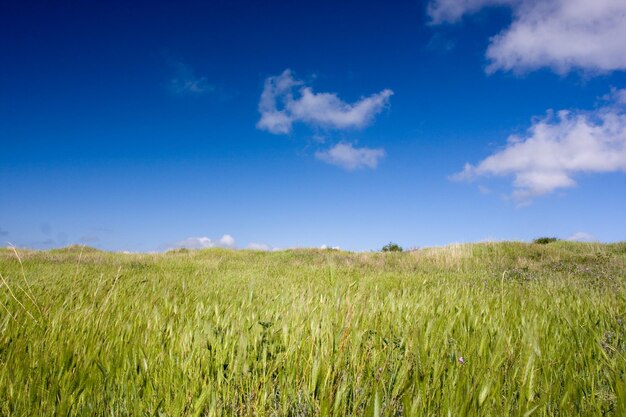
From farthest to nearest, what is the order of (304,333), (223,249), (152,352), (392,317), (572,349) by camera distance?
(223,249), (392,317), (572,349), (304,333), (152,352)

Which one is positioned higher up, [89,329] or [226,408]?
[89,329]

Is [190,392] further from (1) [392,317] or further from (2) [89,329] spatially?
(1) [392,317]

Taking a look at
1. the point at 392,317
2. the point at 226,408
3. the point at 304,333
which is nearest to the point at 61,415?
the point at 226,408

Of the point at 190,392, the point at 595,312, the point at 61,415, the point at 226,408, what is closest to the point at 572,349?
the point at 595,312

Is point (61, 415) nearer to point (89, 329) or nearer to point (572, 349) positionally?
point (89, 329)

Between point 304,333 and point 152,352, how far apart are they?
2.86 feet

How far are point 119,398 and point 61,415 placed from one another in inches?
7.9

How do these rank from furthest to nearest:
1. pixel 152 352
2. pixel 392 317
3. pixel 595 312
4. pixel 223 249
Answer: pixel 223 249 → pixel 595 312 → pixel 392 317 → pixel 152 352

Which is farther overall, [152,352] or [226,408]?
[152,352]

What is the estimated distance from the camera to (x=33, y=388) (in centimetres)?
152

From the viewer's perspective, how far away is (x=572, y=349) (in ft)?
7.62

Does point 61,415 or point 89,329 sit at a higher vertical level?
point 89,329

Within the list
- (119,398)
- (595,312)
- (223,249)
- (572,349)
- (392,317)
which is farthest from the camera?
(223,249)

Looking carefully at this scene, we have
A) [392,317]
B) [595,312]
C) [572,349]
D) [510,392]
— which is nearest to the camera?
[510,392]
